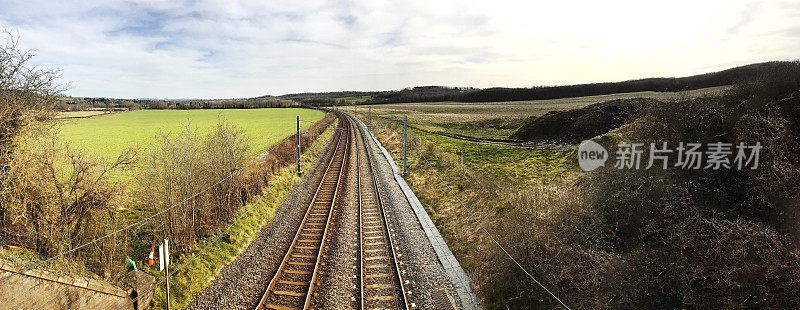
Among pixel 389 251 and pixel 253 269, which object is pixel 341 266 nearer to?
pixel 389 251

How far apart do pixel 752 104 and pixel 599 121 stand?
1073 inches

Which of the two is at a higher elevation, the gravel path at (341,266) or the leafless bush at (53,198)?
the leafless bush at (53,198)

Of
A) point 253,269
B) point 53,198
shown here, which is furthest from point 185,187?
point 253,269

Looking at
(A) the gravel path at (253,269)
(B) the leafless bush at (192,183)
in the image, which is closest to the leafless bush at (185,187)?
(B) the leafless bush at (192,183)

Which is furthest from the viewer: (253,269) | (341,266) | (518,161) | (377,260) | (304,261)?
(518,161)

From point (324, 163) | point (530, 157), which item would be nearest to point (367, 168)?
point (324, 163)

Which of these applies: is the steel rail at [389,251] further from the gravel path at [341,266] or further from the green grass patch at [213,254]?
the green grass patch at [213,254]

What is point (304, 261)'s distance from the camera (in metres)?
10.8

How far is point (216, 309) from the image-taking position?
8.50 m

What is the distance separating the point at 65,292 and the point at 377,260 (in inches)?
285

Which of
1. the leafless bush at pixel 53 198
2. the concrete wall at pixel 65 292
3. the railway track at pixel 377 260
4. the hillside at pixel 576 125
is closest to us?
the concrete wall at pixel 65 292

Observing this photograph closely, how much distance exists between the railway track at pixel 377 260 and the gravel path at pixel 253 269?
265cm

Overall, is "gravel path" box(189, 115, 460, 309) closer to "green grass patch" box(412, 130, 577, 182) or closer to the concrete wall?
the concrete wall

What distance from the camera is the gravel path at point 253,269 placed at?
8.84 m
